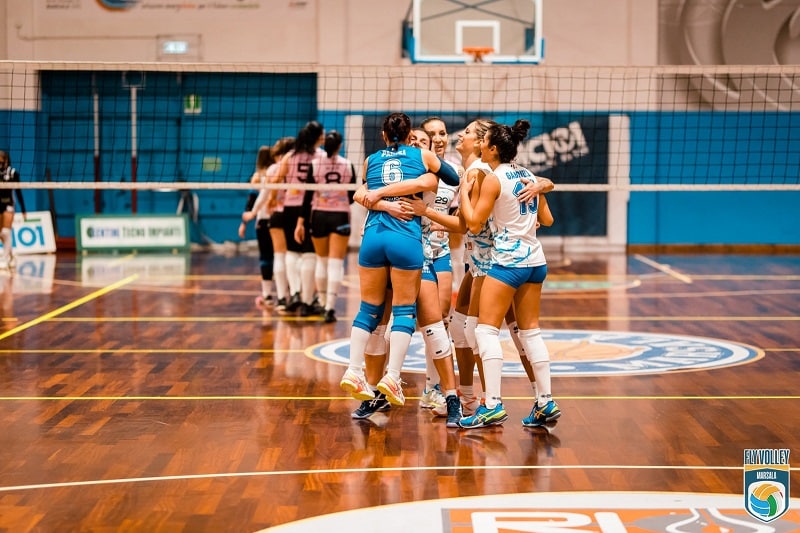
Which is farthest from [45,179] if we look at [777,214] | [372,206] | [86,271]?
[372,206]

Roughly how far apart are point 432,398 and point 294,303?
194 inches

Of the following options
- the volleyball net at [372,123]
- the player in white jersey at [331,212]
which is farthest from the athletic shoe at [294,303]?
the volleyball net at [372,123]

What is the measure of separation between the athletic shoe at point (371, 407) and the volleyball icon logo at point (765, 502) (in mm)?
2598

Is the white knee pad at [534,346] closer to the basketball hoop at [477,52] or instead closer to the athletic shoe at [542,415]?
the athletic shoe at [542,415]

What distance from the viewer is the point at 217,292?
13852 mm

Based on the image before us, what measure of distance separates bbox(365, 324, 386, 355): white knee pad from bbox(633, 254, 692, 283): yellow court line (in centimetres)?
911

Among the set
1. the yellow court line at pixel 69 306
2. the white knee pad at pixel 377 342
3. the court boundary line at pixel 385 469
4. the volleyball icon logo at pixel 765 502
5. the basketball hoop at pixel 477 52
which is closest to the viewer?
the volleyball icon logo at pixel 765 502

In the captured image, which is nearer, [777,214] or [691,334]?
[691,334]

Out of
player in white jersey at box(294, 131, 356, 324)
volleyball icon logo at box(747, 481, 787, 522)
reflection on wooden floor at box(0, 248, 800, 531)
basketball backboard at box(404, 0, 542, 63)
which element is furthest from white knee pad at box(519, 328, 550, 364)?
basketball backboard at box(404, 0, 542, 63)

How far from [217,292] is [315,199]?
347cm

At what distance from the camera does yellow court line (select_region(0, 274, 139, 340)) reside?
418 inches

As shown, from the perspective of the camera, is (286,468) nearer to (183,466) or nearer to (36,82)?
(183,466)

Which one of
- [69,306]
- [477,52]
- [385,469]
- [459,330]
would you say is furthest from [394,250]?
[477,52]

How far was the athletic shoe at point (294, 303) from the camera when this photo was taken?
468 inches
